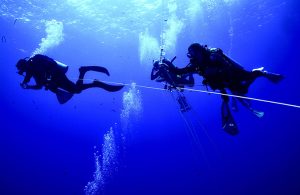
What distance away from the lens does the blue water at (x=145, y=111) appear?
26094mm

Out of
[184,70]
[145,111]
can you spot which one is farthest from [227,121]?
[145,111]

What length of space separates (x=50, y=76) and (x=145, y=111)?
2414 inches

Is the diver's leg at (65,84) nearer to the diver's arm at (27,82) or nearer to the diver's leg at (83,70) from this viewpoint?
the diver's leg at (83,70)

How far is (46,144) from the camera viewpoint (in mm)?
78812

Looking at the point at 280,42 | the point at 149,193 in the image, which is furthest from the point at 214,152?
the point at 280,42

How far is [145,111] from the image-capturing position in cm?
6875

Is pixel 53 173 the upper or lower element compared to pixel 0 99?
lower

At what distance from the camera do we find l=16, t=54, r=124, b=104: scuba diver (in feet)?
24.3

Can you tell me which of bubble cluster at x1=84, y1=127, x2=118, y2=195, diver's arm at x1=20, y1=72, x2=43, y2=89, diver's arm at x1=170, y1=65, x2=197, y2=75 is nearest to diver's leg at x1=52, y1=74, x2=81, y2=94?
diver's arm at x1=20, y1=72, x2=43, y2=89

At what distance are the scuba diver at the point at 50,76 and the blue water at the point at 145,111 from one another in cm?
305

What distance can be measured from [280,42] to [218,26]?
14.7 meters

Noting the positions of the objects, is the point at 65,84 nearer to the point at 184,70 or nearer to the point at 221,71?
the point at 184,70

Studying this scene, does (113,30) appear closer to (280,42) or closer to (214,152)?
(280,42)

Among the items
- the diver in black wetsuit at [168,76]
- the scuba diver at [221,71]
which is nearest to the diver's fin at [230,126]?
the scuba diver at [221,71]
